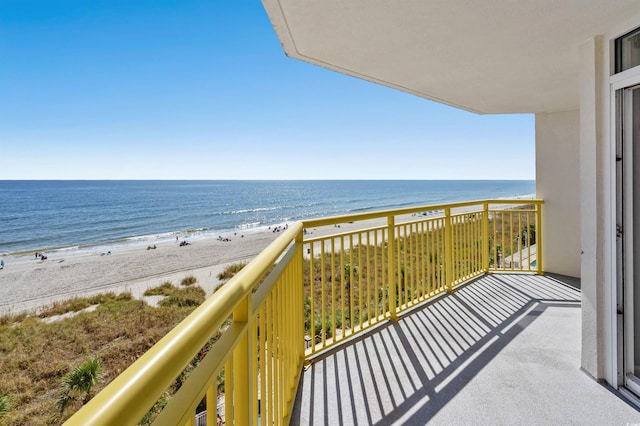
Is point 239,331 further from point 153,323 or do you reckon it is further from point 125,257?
point 125,257

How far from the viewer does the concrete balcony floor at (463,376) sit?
1.69 meters

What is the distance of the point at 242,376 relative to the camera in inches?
34.5

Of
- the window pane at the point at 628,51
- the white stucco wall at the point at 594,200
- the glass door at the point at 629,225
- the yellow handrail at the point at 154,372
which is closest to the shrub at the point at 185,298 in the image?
the white stucco wall at the point at 594,200

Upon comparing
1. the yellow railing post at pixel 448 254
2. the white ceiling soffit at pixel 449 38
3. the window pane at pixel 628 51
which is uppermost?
the white ceiling soffit at pixel 449 38

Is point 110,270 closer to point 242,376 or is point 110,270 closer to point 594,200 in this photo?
point 242,376

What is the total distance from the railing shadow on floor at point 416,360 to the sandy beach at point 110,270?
9145 millimetres

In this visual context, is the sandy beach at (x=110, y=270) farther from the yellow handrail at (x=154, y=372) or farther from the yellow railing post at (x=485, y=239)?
the yellow handrail at (x=154, y=372)

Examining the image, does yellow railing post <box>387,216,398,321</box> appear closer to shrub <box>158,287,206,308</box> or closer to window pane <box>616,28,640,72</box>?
window pane <box>616,28,640,72</box>

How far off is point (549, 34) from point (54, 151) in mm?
62222

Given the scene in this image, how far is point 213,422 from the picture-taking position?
621mm

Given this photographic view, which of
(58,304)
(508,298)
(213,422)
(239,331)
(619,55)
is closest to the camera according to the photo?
(213,422)

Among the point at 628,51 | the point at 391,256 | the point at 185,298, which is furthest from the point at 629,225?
the point at 185,298

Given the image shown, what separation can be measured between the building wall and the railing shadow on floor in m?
0.85

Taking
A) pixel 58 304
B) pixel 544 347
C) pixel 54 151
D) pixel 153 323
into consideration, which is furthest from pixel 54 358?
pixel 54 151
